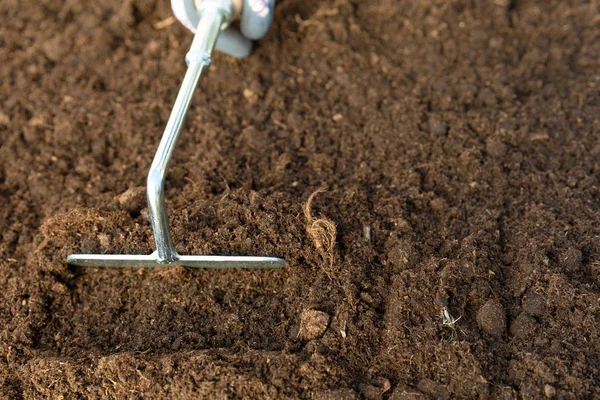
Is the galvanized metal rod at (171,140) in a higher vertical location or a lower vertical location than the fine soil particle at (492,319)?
higher

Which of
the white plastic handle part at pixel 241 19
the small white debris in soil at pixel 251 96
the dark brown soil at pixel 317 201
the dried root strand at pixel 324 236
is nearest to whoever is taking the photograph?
the dark brown soil at pixel 317 201

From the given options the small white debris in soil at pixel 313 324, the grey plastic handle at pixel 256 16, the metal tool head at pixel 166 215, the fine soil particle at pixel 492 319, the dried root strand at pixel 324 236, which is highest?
the grey plastic handle at pixel 256 16

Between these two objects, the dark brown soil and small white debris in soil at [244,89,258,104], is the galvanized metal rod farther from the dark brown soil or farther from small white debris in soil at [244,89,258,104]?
small white debris in soil at [244,89,258,104]

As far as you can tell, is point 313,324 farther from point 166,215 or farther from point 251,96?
point 251,96

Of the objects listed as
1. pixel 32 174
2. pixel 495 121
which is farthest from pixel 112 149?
pixel 495 121

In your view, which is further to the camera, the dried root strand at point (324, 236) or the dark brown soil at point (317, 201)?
the dried root strand at point (324, 236)

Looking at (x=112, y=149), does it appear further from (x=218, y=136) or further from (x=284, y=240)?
(x=284, y=240)

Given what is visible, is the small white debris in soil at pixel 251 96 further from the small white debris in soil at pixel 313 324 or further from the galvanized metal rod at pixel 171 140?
the small white debris in soil at pixel 313 324

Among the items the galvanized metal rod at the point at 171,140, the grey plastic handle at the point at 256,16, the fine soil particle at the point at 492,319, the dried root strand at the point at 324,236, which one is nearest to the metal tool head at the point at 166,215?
the galvanized metal rod at the point at 171,140

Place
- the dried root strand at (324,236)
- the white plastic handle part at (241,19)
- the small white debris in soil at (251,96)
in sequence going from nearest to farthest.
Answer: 1. the dried root strand at (324,236)
2. the white plastic handle part at (241,19)
3. the small white debris in soil at (251,96)

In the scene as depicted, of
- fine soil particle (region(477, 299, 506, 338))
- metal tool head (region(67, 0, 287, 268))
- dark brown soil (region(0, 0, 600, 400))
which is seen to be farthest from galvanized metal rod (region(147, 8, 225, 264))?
fine soil particle (region(477, 299, 506, 338))
